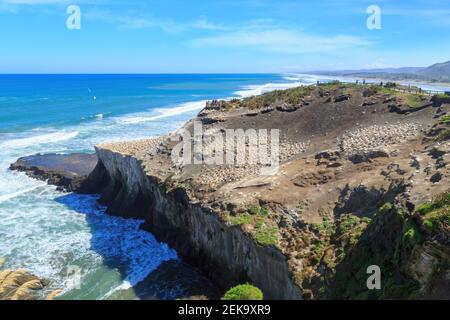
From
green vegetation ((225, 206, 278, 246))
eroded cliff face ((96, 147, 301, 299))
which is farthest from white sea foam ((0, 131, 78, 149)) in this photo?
green vegetation ((225, 206, 278, 246))

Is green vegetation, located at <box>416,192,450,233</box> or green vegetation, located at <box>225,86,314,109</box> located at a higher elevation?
green vegetation, located at <box>225,86,314,109</box>

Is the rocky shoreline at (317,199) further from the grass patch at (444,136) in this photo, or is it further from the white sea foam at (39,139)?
the white sea foam at (39,139)

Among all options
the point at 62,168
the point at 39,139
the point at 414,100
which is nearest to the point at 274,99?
the point at 414,100

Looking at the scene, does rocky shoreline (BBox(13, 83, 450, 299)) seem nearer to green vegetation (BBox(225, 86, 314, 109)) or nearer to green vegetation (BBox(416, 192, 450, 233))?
green vegetation (BBox(416, 192, 450, 233))

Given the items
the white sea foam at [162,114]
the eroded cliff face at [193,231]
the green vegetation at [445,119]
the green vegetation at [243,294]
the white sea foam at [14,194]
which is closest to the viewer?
the green vegetation at [243,294]

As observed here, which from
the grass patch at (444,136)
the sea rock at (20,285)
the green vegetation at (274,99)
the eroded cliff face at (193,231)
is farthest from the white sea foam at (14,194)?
the grass patch at (444,136)

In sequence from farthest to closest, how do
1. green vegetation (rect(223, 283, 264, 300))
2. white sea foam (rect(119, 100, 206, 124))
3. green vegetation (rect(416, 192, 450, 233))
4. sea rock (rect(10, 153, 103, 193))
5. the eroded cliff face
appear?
white sea foam (rect(119, 100, 206, 124)) < sea rock (rect(10, 153, 103, 193)) < the eroded cliff face < green vegetation (rect(223, 283, 264, 300)) < green vegetation (rect(416, 192, 450, 233))

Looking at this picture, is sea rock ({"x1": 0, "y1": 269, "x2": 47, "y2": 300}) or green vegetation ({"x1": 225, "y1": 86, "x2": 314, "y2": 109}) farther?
green vegetation ({"x1": 225, "y1": 86, "x2": 314, "y2": 109})
